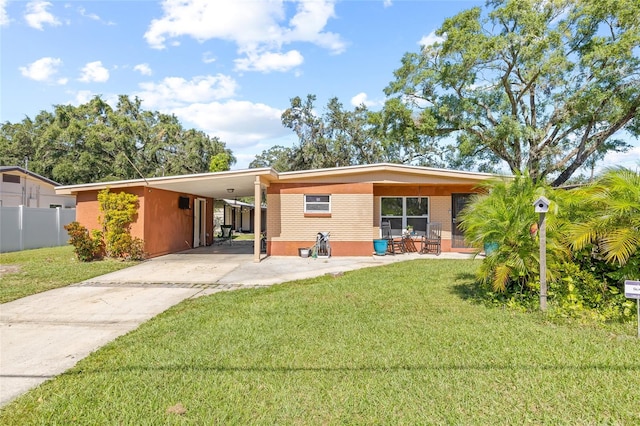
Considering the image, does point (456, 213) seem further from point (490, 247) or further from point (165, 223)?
point (165, 223)

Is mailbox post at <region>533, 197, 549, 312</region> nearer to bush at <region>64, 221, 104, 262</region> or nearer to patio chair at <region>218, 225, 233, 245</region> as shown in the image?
bush at <region>64, 221, 104, 262</region>

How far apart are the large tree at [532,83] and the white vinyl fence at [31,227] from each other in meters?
17.2

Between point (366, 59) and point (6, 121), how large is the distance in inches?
1263

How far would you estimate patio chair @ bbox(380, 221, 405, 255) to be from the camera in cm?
1270

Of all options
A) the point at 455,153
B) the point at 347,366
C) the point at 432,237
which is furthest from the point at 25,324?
the point at 455,153

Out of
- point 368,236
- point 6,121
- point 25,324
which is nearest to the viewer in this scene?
point 25,324

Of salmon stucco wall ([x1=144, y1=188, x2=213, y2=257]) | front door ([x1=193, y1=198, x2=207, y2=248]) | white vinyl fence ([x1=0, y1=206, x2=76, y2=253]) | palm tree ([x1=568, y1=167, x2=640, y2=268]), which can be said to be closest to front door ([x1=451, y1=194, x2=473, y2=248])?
palm tree ([x1=568, y1=167, x2=640, y2=268])

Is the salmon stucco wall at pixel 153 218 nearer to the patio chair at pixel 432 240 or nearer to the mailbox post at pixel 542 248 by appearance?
the patio chair at pixel 432 240

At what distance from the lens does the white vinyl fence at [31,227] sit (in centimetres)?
1345

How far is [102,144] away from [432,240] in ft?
81.1

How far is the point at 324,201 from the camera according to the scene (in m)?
11.9

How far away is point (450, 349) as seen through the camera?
366cm

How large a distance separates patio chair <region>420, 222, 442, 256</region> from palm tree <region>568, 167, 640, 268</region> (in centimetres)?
737

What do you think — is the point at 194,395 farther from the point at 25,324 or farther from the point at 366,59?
the point at 366,59
